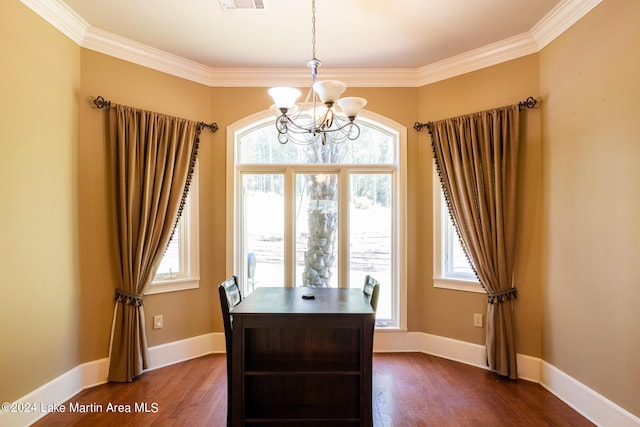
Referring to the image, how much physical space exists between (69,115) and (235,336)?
7.36 feet

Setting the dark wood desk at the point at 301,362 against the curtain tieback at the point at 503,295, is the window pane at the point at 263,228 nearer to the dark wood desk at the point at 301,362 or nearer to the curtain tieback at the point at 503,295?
the dark wood desk at the point at 301,362

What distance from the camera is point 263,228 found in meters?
3.61

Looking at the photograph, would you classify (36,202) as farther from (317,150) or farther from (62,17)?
(317,150)

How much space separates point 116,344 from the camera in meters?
2.78

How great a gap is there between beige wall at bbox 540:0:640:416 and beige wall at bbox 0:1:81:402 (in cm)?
389

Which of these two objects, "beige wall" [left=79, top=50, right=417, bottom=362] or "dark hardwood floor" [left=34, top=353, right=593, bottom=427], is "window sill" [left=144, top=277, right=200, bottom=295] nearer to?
"beige wall" [left=79, top=50, right=417, bottom=362]

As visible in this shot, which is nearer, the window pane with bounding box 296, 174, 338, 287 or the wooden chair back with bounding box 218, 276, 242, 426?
the wooden chair back with bounding box 218, 276, 242, 426

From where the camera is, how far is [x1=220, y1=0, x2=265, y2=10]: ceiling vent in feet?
7.70

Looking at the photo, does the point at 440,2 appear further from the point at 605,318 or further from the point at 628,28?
the point at 605,318

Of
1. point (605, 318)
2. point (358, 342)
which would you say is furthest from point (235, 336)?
point (605, 318)

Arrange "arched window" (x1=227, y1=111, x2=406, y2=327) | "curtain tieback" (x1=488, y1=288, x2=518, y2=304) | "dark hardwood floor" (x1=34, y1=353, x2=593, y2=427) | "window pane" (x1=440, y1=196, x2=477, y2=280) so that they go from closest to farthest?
"dark hardwood floor" (x1=34, y1=353, x2=593, y2=427) → "curtain tieback" (x1=488, y1=288, x2=518, y2=304) → "window pane" (x1=440, y1=196, x2=477, y2=280) → "arched window" (x1=227, y1=111, x2=406, y2=327)

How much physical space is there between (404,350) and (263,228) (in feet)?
6.58

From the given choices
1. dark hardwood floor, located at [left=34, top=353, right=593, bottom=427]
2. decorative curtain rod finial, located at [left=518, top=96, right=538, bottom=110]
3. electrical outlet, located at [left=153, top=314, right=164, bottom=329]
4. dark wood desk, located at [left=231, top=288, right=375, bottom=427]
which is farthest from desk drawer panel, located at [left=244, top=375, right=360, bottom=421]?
decorative curtain rod finial, located at [left=518, top=96, right=538, bottom=110]

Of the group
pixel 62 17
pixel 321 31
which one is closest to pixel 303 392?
pixel 321 31
